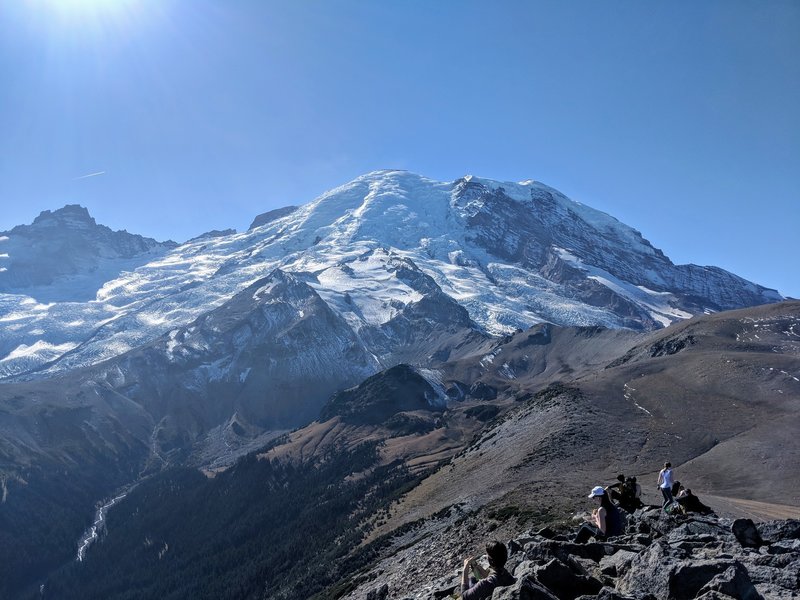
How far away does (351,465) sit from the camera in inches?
7785

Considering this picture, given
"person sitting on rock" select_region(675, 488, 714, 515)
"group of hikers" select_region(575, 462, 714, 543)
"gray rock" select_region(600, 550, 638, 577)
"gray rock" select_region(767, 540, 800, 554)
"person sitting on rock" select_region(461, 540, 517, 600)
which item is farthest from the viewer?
"person sitting on rock" select_region(675, 488, 714, 515)

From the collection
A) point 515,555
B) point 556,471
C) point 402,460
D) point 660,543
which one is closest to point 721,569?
point 660,543

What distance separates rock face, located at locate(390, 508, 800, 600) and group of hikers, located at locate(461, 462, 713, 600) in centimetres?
82

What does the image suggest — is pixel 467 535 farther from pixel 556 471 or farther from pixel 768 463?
pixel 768 463

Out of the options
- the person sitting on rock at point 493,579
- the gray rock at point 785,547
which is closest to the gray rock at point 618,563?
the person sitting on rock at point 493,579

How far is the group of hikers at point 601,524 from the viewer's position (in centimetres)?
1828

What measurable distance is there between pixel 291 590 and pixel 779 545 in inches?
3567

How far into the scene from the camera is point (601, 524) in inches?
1000

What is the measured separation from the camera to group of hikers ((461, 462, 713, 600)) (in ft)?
60.0

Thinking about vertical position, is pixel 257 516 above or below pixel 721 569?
below

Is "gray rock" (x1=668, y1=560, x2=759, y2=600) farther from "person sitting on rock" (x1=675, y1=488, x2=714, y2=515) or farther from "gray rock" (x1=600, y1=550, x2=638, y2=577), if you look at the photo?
"person sitting on rock" (x1=675, y1=488, x2=714, y2=515)

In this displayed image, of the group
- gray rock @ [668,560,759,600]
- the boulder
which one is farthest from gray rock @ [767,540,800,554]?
the boulder

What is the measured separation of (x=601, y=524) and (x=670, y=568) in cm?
878

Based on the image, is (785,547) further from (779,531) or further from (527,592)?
(527,592)
